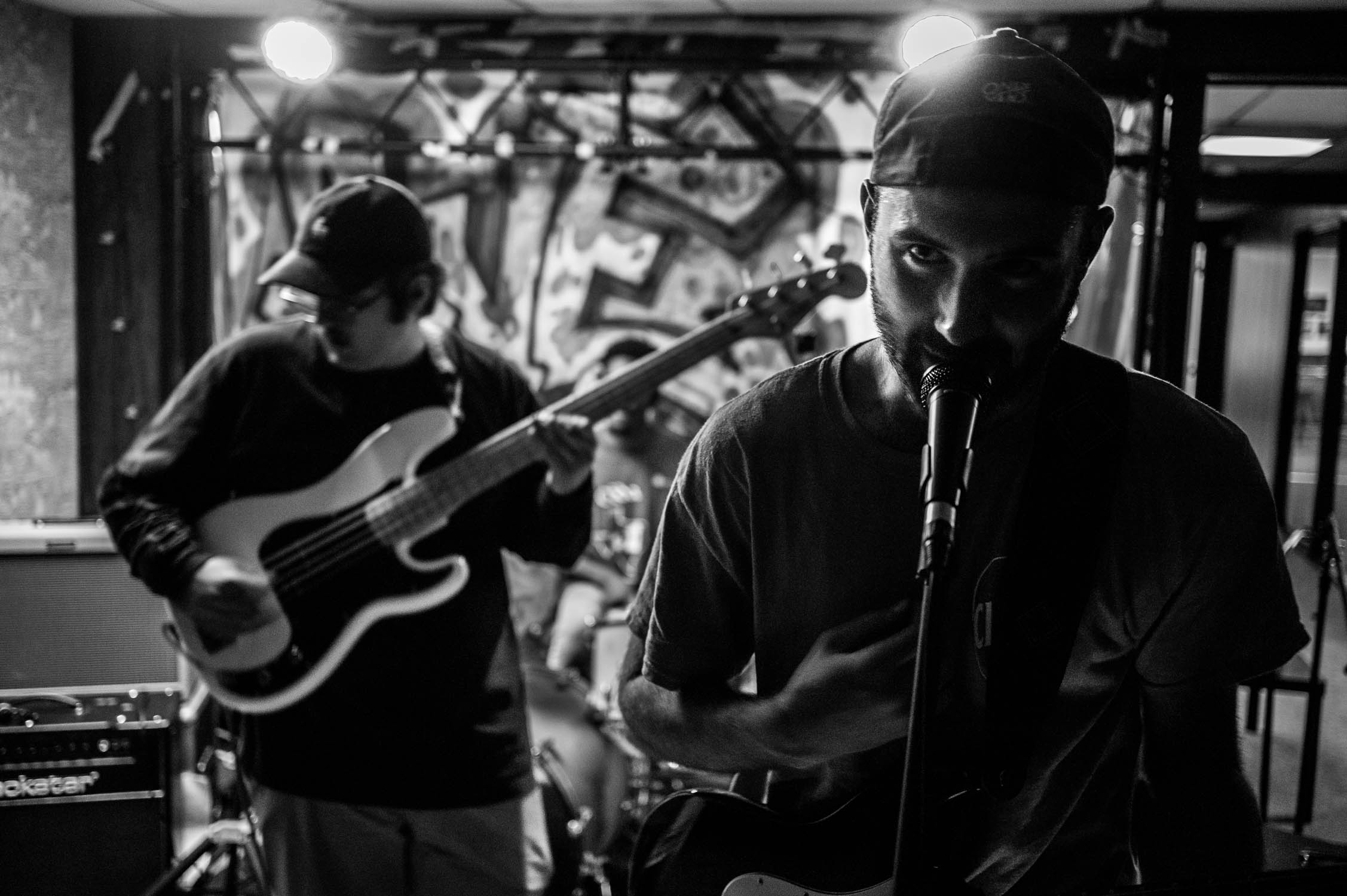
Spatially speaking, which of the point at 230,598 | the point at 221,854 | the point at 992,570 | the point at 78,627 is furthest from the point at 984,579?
the point at 221,854

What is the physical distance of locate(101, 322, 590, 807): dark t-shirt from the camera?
2391mm

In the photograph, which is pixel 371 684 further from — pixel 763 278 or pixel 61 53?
pixel 61 53

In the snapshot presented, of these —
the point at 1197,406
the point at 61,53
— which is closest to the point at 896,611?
the point at 1197,406

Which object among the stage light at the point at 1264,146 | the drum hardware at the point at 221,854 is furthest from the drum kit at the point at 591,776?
the stage light at the point at 1264,146

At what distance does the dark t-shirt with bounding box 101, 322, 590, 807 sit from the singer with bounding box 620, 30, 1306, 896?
4.11 feet

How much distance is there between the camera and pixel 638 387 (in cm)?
270

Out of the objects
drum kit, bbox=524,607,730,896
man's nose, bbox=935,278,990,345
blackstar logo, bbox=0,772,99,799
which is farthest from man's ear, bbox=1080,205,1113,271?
blackstar logo, bbox=0,772,99,799

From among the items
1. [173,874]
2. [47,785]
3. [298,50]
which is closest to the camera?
[47,785]

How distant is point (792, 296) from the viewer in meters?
2.66

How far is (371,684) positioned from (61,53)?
14.9 ft

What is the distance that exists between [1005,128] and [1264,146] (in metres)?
8.90

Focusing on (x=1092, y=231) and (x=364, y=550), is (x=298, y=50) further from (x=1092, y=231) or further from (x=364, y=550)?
(x=1092, y=231)

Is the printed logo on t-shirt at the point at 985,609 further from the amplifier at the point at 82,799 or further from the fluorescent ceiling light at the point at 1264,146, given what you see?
the fluorescent ceiling light at the point at 1264,146

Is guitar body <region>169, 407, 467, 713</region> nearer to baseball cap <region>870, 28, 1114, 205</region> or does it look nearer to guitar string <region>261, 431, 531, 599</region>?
guitar string <region>261, 431, 531, 599</region>
